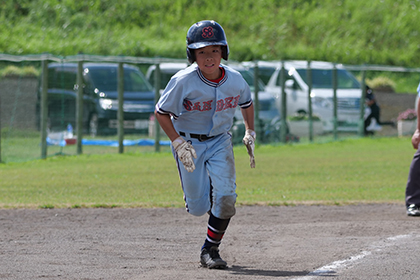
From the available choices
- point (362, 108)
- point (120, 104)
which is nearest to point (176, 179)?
point (120, 104)

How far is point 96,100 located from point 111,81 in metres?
0.63

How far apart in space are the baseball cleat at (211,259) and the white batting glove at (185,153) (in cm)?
65

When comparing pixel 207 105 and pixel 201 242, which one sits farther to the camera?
pixel 201 242

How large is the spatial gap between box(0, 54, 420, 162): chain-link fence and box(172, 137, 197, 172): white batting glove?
944cm

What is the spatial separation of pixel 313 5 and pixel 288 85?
2082 cm

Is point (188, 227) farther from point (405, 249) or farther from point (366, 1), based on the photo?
point (366, 1)

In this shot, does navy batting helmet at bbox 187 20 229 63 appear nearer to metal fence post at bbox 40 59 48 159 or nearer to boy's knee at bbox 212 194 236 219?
boy's knee at bbox 212 194 236 219

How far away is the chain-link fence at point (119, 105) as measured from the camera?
14359 mm

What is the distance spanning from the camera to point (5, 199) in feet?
30.7

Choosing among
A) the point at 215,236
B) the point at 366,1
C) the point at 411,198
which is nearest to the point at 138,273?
the point at 215,236

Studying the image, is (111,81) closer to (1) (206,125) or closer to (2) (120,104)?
(2) (120,104)

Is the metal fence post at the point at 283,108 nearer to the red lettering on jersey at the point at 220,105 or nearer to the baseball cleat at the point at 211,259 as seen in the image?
the red lettering on jersey at the point at 220,105

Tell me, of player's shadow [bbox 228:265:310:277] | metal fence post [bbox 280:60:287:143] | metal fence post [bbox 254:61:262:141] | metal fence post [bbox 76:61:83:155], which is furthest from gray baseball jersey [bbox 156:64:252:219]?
metal fence post [bbox 280:60:287:143]

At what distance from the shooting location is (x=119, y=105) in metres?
15.6
